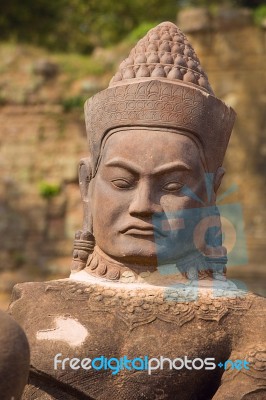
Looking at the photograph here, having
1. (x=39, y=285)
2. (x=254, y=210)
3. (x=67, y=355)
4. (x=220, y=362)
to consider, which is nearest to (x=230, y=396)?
(x=220, y=362)

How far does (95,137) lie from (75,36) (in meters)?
18.9

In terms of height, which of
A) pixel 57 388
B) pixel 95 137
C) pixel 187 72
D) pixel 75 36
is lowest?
pixel 57 388

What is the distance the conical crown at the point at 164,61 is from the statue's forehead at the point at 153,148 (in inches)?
13.3

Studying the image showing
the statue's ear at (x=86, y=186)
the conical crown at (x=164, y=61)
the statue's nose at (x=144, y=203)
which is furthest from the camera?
the statue's ear at (x=86, y=186)

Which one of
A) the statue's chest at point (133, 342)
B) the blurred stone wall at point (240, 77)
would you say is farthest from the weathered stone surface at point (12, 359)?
the blurred stone wall at point (240, 77)

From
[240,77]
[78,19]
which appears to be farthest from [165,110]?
[78,19]

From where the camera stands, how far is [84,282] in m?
4.38

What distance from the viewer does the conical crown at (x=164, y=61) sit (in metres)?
4.53

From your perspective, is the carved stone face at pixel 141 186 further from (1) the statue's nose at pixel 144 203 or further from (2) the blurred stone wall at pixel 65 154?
(2) the blurred stone wall at pixel 65 154

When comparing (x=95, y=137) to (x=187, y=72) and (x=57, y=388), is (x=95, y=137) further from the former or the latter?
(x=57, y=388)

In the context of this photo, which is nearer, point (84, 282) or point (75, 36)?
point (84, 282)

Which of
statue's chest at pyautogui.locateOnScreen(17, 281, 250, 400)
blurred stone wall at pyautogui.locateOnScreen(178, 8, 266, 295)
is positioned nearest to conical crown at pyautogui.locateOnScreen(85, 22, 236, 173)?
statue's chest at pyautogui.locateOnScreen(17, 281, 250, 400)

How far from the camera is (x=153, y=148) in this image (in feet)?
14.2

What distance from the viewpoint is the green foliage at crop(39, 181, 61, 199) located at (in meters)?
16.5
